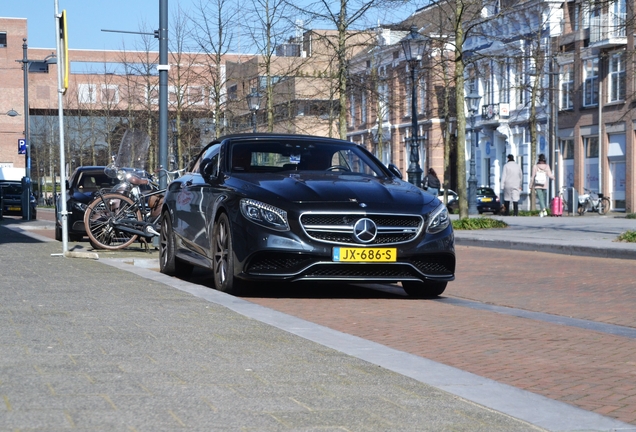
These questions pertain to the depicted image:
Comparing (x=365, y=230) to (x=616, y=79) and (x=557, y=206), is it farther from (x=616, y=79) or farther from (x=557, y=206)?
(x=616, y=79)

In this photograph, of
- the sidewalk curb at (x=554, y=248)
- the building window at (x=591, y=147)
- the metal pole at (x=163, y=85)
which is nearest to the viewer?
the sidewalk curb at (x=554, y=248)

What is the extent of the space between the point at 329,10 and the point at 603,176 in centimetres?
2130

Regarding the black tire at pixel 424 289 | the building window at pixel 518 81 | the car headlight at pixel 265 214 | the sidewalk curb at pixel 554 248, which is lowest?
the black tire at pixel 424 289

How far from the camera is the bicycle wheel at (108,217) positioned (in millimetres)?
15266

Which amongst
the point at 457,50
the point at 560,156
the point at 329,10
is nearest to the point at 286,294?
the point at 457,50

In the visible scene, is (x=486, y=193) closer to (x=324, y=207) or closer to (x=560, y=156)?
(x=560, y=156)

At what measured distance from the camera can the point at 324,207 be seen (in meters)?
9.20

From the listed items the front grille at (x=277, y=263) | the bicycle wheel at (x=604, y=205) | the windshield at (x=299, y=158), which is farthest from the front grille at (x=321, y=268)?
the bicycle wheel at (x=604, y=205)

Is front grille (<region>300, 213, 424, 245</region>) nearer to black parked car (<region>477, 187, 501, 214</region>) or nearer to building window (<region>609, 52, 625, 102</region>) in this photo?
building window (<region>609, 52, 625, 102</region>)

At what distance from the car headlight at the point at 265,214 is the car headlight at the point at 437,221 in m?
1.32

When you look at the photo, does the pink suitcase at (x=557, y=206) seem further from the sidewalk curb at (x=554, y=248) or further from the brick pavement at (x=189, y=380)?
the brick pavement at (x=189, y=380)

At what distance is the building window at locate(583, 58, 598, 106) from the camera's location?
148ft

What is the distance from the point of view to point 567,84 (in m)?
47.2

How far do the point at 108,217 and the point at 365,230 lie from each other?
702 cm
